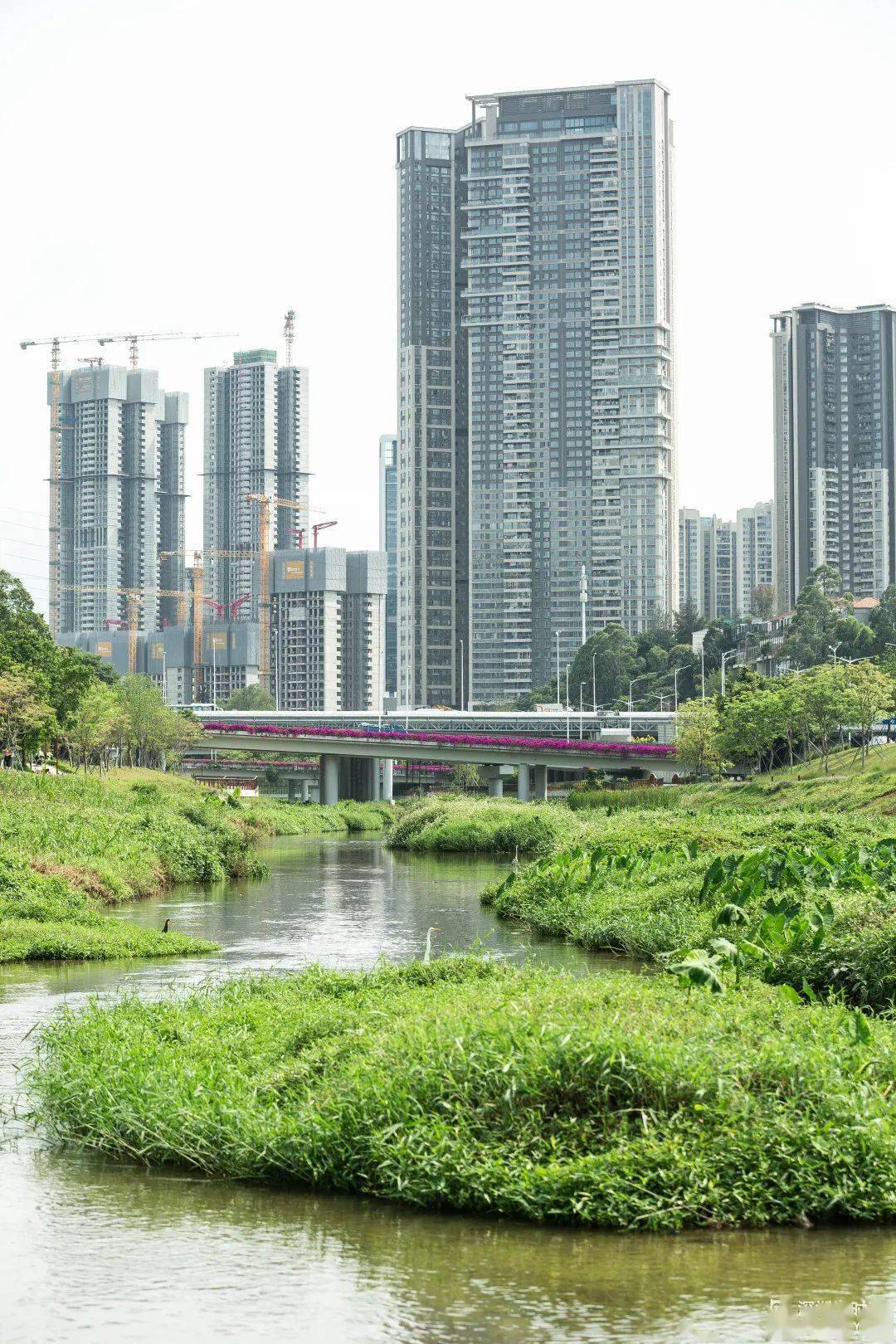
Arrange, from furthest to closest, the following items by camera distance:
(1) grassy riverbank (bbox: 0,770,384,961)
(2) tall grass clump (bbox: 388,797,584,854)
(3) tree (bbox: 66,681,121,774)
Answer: (3) tree (bbox: 66,681,121,774) < (2) tall grass clump (bbox: 388,797,584,854) < (1) grassy riverbank (bbox: 0,770,384,961)

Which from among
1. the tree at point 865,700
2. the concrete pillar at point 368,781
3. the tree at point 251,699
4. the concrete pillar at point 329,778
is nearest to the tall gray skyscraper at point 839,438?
the concrete pillar at point 368,781

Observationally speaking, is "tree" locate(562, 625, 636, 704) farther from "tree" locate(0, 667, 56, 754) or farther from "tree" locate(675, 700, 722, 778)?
"tree" locate(0, 667, 56, 754)

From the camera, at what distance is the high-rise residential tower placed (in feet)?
624

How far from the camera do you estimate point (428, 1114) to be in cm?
873

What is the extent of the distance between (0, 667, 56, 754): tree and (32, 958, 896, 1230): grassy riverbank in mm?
45707

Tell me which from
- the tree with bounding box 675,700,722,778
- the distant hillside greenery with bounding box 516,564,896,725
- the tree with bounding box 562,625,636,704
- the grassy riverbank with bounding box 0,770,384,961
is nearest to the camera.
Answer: the grassy riverbank with bounding box 0,770,384,961

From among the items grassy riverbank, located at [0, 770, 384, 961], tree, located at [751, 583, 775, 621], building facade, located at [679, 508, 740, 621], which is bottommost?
grassy riverbank, located at [0, 770, 384, 961]

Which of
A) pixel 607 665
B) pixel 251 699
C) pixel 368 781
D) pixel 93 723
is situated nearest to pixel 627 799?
pixel 93 723

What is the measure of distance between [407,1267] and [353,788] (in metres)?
92.5

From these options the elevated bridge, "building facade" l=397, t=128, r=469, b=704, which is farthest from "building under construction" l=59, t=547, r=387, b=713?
the elevated bridge

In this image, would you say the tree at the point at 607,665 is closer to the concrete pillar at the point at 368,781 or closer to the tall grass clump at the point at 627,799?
the concrete pillar at the point at 368,781

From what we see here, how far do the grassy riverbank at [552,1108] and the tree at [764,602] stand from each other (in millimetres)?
145028

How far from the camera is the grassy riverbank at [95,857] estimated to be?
2186cm

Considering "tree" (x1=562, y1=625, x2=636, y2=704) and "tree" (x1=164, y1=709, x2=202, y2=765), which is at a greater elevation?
"tree" (x1=562, y1=625, x2=636, y2=704)
